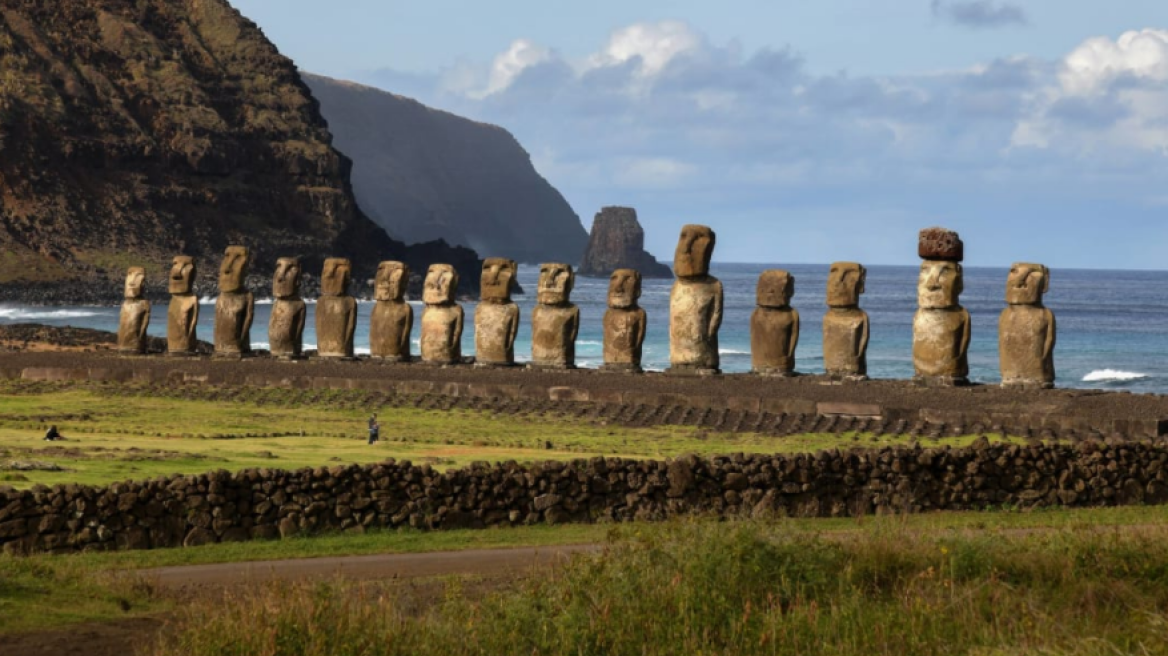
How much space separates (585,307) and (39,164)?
37467 mm

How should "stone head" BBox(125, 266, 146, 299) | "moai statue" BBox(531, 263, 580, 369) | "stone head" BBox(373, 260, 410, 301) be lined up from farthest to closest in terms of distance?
1. "stone head" BBox(125, 266, 146, 299)
2. "stone head" BBox(373, 260, 410, 301)
3. "moai statue" BBox(531, 263, 580, 369)

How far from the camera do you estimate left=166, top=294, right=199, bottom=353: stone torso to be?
3547cm

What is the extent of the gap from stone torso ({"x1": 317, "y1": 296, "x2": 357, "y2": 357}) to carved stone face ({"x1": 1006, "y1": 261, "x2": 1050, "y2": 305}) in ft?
42.3

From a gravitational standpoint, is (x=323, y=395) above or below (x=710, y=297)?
below

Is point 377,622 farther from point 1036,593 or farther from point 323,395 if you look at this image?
point 323,395

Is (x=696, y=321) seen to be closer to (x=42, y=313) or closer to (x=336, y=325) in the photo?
(x=336, y=325)

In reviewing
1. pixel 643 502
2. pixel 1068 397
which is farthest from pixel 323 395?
pixel 643 502

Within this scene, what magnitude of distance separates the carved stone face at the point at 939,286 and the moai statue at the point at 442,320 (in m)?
9.17

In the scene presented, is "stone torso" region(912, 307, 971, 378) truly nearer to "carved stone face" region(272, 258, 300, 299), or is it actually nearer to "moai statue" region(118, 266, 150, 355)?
"carved stone face" region(272, 258, 300, 299)

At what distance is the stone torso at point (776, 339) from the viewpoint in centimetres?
2930

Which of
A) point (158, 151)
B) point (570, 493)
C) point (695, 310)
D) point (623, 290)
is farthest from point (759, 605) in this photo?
point (158, 151)

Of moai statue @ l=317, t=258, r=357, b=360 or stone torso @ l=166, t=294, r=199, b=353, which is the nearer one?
moai statue @ l=317, t=258, r=357, b=360

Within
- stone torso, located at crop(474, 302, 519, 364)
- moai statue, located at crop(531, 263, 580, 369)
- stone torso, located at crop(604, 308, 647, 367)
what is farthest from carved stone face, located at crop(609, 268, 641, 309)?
stone torso, located at crop(474, 302, 519, 364)

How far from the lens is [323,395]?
3031 cm
